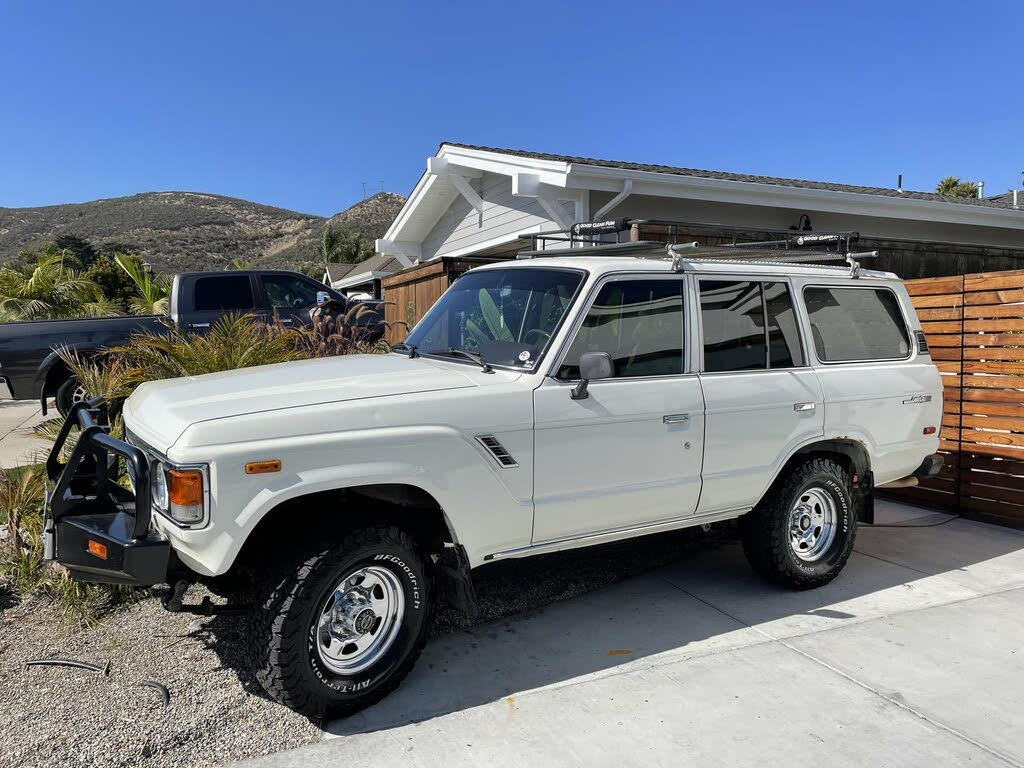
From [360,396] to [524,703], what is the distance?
1.59 m

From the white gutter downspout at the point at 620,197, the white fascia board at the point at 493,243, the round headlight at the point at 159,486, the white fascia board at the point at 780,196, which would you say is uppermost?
the white fascia board at the point at 780,196

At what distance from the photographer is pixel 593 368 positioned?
3486 millimetres

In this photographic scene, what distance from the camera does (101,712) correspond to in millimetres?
3207

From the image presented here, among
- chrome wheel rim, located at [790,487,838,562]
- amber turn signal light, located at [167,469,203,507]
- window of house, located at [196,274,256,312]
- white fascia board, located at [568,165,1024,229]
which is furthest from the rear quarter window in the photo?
window of house, located at [196,274,256,312]

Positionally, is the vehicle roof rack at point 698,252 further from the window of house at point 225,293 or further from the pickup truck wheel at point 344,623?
the window of house at point 225,293

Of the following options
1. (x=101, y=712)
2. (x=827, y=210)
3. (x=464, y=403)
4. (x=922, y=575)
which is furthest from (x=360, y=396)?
(x=827, y=210)

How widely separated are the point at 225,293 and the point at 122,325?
129 cm

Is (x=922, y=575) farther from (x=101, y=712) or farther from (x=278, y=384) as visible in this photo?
(x=101, y=712)

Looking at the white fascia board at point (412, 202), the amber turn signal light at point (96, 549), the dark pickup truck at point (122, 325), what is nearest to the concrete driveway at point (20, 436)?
the dark pickup truck at point (122, 325)

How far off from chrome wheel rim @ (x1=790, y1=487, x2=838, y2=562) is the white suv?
16mm

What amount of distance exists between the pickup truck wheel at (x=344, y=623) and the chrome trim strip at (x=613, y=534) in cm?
44

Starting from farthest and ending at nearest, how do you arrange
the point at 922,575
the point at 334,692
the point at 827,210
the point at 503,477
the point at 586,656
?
the point at 827,210, the point at 922,575, the point at 586,656, the point at 503,477, the point at 334,692

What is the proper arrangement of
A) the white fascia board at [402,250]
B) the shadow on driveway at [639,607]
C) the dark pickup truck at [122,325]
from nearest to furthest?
the shadow on driveway at [639,607] < the dark pickup truck at [122,325] < the white fascia board at [402,250]

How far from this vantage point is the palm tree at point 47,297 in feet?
53.3
